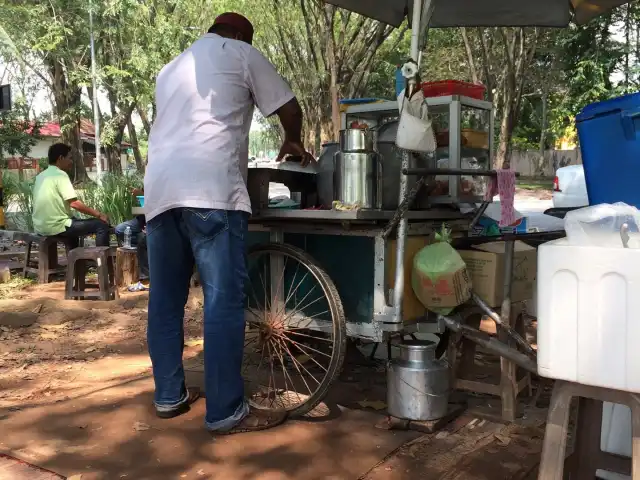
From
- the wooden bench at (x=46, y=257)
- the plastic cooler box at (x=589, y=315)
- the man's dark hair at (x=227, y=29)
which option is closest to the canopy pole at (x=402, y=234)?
the man's dark hair at (x=227, y=29)

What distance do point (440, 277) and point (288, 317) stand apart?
87 centimetres

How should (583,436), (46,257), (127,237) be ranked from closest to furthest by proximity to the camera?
(583,436)
(46,257)
(127,237)

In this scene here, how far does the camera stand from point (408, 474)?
105 inches

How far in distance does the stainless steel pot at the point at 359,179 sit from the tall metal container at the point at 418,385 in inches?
29.6

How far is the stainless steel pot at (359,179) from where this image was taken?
3045mm

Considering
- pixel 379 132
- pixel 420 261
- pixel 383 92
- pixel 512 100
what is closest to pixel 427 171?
pixel 420 261

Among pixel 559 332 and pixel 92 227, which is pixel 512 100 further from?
A: pixel 559 332

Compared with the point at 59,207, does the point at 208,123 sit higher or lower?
higher

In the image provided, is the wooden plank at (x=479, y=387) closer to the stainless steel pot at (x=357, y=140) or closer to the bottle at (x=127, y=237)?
the stainless steel pot at (x=357, y=140)

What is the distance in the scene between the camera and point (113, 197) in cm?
940

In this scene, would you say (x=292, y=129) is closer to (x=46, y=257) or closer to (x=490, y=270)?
(x=490, y=270)

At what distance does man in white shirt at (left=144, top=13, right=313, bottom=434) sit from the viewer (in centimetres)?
302

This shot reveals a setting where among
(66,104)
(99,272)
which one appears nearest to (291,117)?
(99,272)

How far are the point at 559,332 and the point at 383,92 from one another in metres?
26.5
